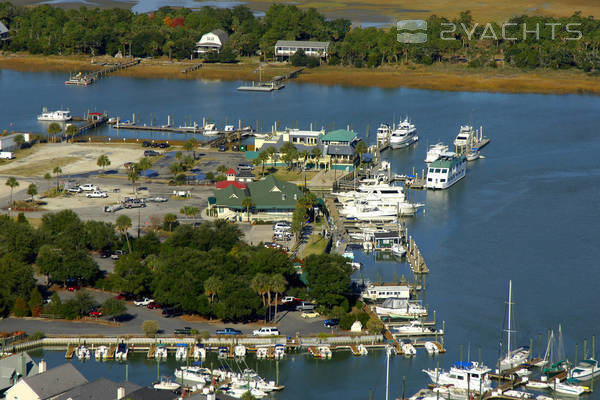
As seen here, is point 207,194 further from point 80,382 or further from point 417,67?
point 417,67

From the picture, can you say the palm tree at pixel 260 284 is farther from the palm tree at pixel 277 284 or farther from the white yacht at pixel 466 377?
the white yacht at pixel 466 377

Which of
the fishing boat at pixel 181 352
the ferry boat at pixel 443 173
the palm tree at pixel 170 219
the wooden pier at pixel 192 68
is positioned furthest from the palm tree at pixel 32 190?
the wooden pier at pixel 192 68

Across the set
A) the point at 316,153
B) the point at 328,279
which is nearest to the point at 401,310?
the point at 328,279

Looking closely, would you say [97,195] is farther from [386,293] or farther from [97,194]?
[386,293]

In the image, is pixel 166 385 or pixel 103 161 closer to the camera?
pixel 166 385

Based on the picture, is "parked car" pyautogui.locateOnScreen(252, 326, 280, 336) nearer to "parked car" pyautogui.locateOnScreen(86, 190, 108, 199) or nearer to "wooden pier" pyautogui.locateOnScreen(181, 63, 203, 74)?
"parked car" pyautogui.locateOnScreen(86, 190, 108, 199)

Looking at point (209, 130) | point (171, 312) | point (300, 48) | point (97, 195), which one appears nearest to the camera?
point (171, 312)

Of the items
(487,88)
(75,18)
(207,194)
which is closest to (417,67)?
(487,88)
